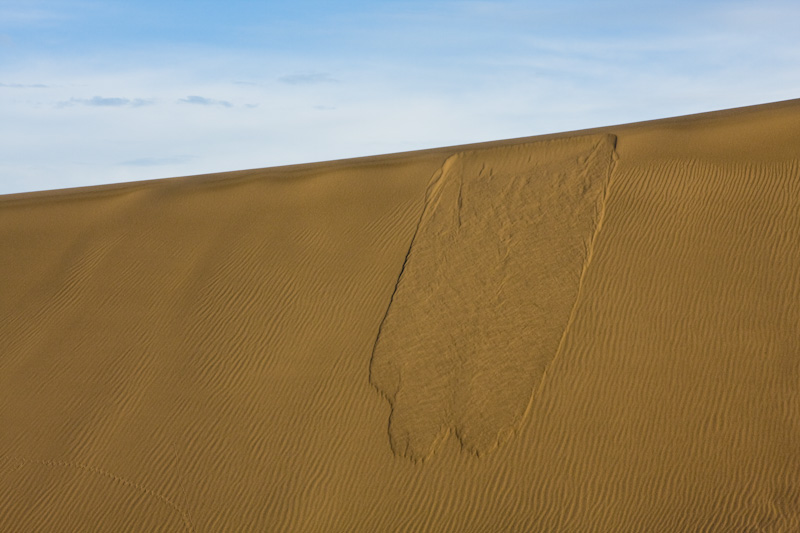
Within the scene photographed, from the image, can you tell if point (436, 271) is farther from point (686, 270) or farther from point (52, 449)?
point (52, 449)

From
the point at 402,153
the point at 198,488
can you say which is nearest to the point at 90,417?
the point at 198,488

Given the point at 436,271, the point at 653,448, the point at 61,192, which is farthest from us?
the point at 61,192

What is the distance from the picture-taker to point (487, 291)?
1091 centimetres

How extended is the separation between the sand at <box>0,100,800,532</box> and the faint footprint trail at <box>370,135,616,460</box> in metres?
0.03

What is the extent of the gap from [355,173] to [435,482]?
20.7 ft

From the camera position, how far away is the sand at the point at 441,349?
8.95 m

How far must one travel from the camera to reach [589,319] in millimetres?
10359

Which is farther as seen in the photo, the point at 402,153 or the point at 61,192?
the point at 61,192

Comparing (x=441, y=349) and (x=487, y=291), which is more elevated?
(x=487, y=291)

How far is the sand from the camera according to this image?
895 centimetres

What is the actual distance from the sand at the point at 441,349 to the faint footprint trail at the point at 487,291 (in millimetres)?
34

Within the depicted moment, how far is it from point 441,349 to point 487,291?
1027 millimetres

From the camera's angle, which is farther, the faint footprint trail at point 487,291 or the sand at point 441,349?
the faint footprint trail at point 487,291

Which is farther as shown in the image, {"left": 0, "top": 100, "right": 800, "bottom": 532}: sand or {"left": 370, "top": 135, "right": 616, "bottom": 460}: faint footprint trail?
{"left": 370, "top": 135, "right": 616, "bottom": 460}: faint footprint trail
